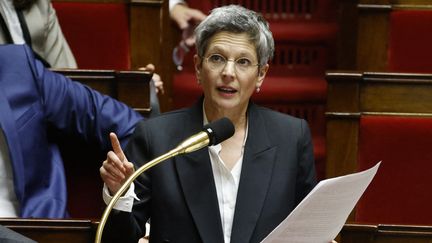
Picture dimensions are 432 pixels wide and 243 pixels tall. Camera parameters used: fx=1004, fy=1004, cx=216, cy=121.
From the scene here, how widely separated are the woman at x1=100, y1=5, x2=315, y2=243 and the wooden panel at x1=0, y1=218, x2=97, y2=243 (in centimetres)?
7

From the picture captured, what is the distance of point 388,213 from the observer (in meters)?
0.86

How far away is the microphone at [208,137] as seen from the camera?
19.4 inches

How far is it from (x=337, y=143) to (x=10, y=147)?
0.92ft

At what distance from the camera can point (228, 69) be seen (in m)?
0.60

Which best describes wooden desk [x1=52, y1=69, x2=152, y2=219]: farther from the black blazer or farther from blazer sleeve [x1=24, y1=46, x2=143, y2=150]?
the black blazer

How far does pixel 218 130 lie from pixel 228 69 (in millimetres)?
94

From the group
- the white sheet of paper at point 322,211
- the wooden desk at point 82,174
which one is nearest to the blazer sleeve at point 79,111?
the wooden desk at point 82,174

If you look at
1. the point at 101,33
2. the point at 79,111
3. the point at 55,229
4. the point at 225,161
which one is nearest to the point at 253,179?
the point at 225,161

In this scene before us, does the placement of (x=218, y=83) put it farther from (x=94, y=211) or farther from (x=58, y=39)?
(x=58, y=39)

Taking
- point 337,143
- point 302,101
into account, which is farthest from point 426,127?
point 302,101

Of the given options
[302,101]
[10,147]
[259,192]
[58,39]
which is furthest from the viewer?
[302,101]

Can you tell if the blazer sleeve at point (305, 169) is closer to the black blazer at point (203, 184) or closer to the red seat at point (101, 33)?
the black blazer at point (203, 184)

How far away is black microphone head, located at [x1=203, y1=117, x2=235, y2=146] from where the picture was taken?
510 millimetres

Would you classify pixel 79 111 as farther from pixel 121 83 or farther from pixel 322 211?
pixel 322 211
